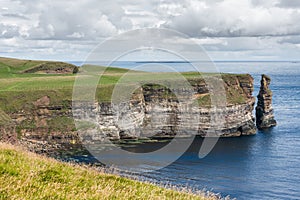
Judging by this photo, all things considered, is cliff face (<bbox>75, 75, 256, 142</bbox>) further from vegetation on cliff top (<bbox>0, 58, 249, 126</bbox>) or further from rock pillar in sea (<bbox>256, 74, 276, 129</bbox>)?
rock pillar in sea (<bbox>256, 74, 276, 129</bbox>)

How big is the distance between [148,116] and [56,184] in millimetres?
125812

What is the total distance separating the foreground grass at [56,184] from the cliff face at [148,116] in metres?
106

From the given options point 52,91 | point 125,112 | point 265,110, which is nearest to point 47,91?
point 52,91

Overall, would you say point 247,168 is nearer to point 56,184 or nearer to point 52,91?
point 52,91

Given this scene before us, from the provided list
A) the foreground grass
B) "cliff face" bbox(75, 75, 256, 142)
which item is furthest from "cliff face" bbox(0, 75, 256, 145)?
the foreground grass

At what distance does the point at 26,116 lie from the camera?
121 metres

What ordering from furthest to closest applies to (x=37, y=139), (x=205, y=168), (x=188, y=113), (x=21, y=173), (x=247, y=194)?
(x=188, y=113)
(x=37, y=139)
(x=205, y=168)
(x=247, y=194)
(x=21, y=173)

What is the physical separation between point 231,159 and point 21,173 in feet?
317

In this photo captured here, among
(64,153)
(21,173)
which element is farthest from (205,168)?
(21,173)

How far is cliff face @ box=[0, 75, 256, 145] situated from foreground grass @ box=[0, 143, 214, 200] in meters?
106

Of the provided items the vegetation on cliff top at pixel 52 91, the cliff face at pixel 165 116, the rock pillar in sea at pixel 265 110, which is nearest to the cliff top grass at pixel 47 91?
the vegetation on cliff top at pixel 52 91

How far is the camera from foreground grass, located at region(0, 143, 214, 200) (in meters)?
9.37

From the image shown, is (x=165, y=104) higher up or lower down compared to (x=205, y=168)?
higher up

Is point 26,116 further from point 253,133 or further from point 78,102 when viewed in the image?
point 253,133
